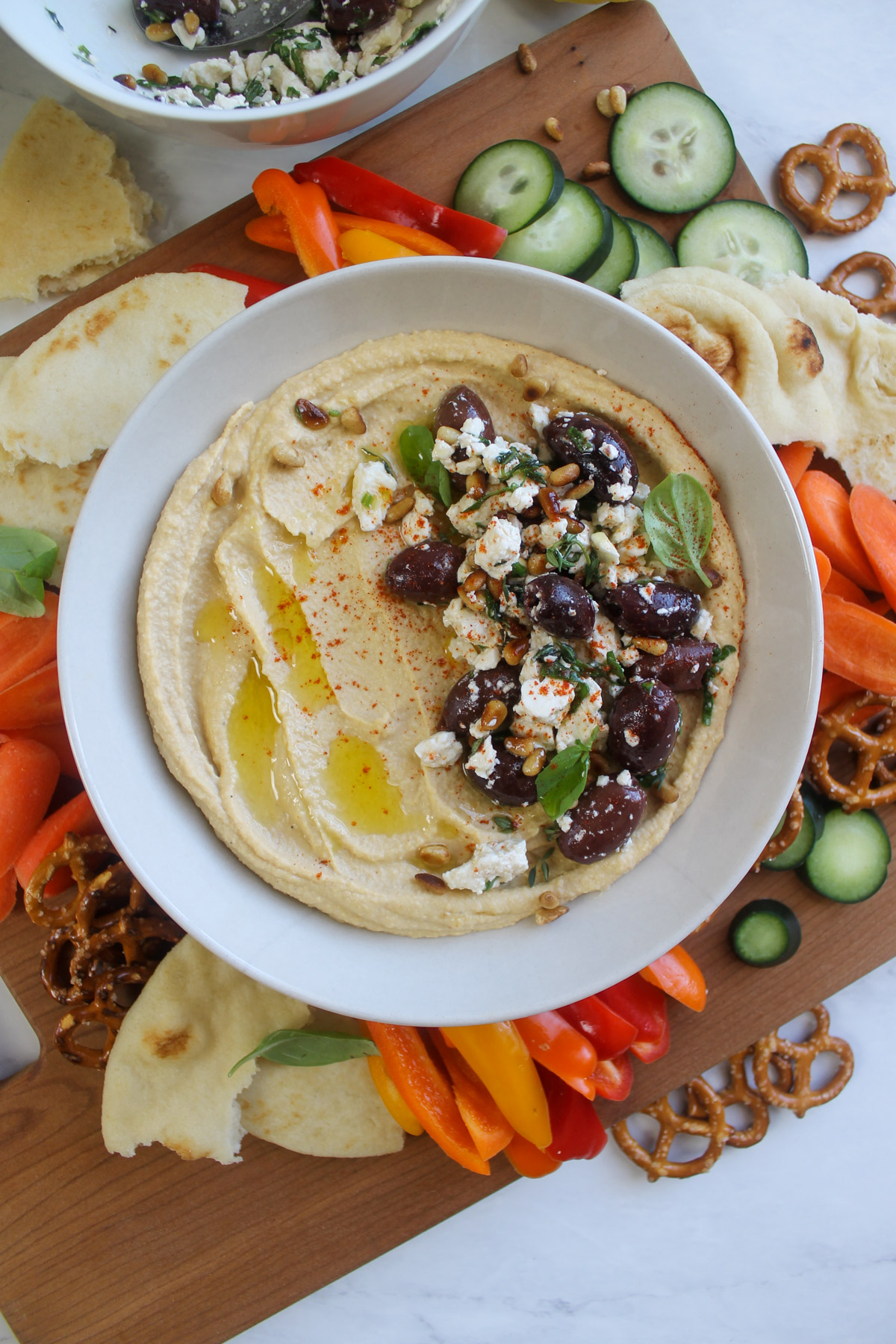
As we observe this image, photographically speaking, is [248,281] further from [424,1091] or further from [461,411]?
[424,1091]

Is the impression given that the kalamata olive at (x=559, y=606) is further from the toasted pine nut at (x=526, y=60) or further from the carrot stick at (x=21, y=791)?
the toasted pine nut at (x=526, y=60)

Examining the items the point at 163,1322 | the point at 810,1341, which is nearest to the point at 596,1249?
the point at 810,1341

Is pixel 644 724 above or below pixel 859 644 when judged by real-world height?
above

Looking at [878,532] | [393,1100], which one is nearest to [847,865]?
[878,532]

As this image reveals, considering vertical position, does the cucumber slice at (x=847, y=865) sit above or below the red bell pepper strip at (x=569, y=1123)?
above

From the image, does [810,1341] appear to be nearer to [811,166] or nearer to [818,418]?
[818,418]

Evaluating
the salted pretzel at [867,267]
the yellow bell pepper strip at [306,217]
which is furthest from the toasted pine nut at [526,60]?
the salted pretzel at [867,267]

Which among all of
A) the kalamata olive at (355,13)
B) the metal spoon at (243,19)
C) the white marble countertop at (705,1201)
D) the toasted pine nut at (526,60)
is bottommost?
the white marble countertop at (705,1201)
